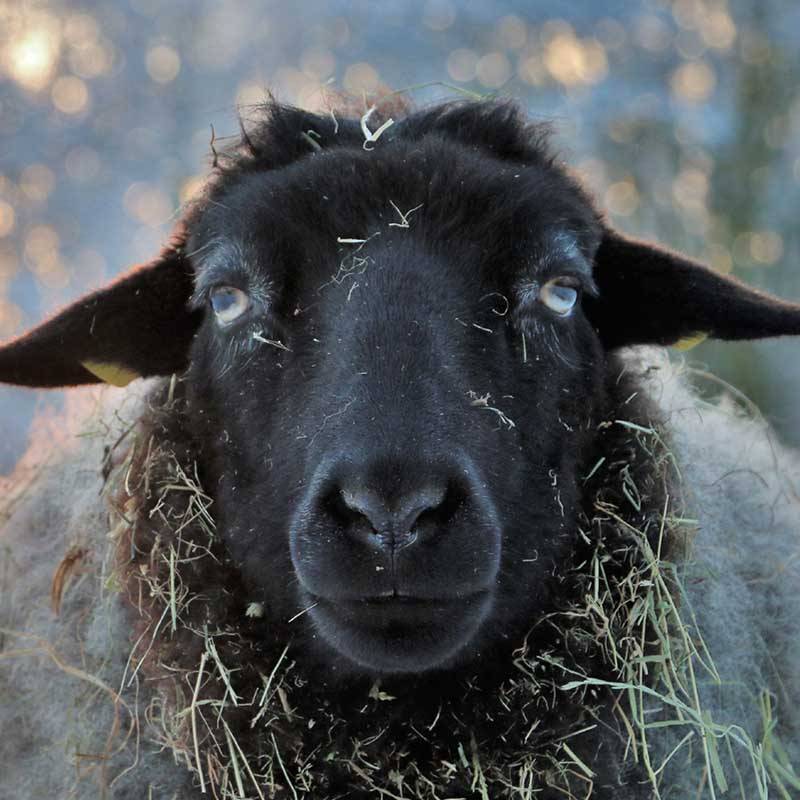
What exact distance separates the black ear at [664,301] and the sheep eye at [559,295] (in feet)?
1.27

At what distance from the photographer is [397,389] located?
9.86 feet

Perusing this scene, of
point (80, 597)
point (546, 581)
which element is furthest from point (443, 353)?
point (80, 597)

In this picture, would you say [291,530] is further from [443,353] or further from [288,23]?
[288,23]

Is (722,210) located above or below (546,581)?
below

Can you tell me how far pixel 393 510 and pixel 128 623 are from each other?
165cm

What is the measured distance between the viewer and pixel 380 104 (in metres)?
4.20

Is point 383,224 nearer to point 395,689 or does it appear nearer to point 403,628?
point 403,628

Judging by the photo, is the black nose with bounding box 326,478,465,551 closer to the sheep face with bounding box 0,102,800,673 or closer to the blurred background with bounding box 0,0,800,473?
the sheep face with bounding box 0,102,800,673

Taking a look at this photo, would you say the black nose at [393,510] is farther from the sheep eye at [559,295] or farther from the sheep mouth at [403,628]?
the sheep eye at [559,295]

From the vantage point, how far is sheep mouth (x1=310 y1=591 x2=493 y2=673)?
286cm

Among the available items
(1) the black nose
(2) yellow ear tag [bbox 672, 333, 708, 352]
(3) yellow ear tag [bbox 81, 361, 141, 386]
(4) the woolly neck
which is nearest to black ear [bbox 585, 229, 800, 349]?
(2) yellow ear tag [bbox 672, 333, 708, 352]

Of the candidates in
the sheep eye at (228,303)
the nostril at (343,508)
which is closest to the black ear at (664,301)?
the sheep eye at (228,303)

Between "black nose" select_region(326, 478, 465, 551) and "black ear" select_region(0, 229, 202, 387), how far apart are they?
1.50 m

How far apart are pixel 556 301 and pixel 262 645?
163 cm
